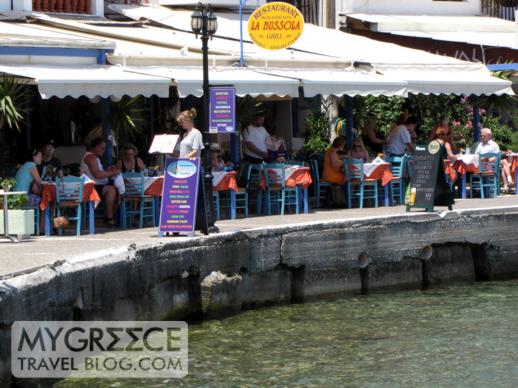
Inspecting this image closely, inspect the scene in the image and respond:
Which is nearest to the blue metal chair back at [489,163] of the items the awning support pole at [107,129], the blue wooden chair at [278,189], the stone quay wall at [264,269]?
the stone quay wall at [264,269]

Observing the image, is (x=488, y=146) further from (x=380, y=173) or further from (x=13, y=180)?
(x=13, y=180)

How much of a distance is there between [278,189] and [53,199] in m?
3.82

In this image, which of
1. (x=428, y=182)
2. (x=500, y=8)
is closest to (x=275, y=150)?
(x=428, y=182)

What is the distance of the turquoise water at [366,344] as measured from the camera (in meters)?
13.9

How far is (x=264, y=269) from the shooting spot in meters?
18.0

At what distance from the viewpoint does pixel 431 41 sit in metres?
30.4

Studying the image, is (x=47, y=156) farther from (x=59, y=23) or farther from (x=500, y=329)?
(x=500, y=329)

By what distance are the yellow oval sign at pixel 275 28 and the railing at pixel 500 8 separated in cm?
1213

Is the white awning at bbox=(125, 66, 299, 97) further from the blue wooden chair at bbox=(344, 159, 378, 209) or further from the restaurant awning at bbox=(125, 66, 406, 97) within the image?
the blue wooden chair at bbox=(344, 159, 378, 209)

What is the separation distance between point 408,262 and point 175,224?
3.89 metres

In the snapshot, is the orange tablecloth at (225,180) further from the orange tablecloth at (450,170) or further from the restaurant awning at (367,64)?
the orange tablecloth at (450,170)

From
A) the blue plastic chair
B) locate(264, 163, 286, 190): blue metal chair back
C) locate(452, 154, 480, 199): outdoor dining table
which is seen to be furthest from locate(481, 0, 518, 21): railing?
the blue plastic chair

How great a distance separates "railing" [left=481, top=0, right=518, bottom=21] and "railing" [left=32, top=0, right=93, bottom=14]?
38.0 feet

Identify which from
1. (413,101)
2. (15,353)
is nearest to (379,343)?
(15,353)
